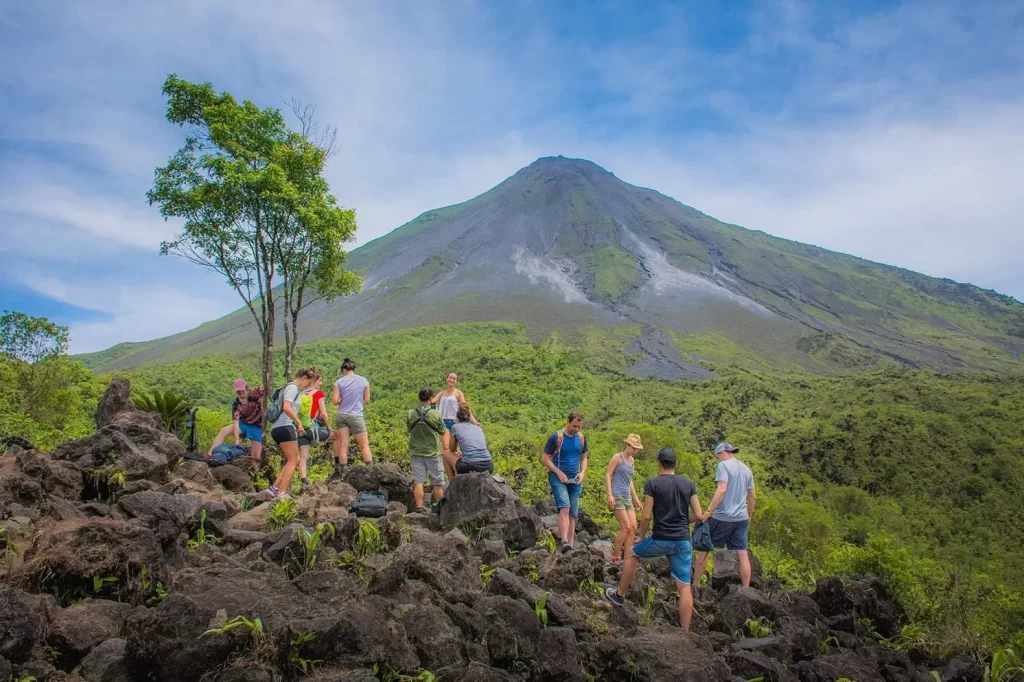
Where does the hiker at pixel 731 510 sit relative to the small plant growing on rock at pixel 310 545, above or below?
below

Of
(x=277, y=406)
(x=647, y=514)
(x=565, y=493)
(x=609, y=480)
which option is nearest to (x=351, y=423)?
(x=277, y=406)

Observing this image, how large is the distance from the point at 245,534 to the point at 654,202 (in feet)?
355

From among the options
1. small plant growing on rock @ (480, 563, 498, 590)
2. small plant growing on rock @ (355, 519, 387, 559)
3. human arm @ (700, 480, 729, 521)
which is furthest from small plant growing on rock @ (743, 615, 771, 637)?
small plant growing on rock @ (355, 519, 387, 559)

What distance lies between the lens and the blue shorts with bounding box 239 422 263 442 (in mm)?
9875

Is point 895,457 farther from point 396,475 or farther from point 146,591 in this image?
point 146,591

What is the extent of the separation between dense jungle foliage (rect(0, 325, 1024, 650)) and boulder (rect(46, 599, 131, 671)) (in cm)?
749

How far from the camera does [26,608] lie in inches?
147

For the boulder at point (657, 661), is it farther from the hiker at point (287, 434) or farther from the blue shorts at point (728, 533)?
the hiker at point (287, 434)

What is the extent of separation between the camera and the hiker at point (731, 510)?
23.0ft

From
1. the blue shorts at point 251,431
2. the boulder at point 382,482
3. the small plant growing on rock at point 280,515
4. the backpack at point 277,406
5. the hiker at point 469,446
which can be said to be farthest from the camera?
the blue shorts at point 251,431

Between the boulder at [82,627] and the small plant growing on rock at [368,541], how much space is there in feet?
6.14

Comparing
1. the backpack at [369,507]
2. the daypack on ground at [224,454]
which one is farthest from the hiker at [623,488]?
the daypack on ground at [224,454]

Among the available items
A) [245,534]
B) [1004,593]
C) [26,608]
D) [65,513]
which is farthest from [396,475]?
[1004,593]

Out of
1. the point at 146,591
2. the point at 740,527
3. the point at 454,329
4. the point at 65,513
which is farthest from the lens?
the point at 454,329
